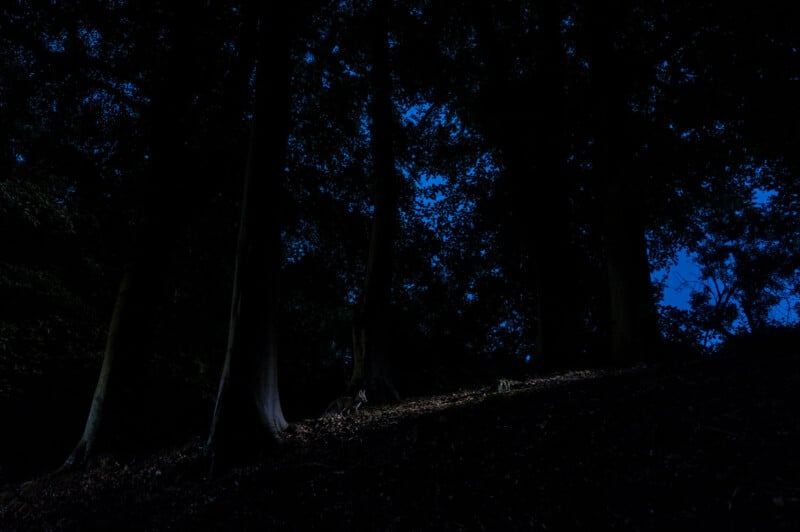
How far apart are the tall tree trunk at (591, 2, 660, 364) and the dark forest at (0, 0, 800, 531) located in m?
0.05

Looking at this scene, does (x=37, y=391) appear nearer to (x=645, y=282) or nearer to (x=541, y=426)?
(x=541, y=426)

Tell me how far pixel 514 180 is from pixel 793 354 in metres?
6.82

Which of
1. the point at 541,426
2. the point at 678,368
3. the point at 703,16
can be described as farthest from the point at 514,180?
the point at 541,426

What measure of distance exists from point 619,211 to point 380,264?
186 inches

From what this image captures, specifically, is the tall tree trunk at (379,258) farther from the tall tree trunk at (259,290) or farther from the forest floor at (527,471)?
the tall tree trunk at (259,290)

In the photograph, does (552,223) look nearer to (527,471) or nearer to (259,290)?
(259,290)

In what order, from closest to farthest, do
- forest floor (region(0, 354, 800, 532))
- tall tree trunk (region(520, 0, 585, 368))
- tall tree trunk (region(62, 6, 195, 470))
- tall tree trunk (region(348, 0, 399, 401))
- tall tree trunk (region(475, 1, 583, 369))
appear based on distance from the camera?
forest floor (region(0, 354, 800, 532)) → tall tree trunk (region(62, 6, 195, 470)) → tall tree trunk (region(348, 0, 399, 401)) → tall tree trunk (region(520, 0, 585, 368)) → tall tree trunk (region(475, 1, 583, 369))

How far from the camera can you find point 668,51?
9.77 m

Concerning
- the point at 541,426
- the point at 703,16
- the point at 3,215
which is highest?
the point at 703,16

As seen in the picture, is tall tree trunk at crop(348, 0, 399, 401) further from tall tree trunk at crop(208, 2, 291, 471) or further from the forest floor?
tall tree trunk at crop(208, 2, 291, 471)

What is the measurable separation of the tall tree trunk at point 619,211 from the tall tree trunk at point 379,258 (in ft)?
14.0

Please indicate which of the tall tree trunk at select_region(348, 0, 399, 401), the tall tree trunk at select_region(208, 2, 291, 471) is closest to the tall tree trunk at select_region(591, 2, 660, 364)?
the tall tree trunk at select_region(348, 0, 399, 401)

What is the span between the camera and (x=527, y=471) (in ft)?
14.2

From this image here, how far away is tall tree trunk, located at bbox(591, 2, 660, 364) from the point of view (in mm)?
9320
